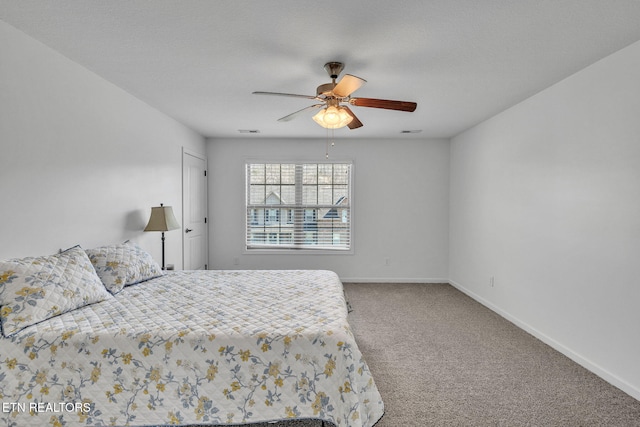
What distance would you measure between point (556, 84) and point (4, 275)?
14.4 feet

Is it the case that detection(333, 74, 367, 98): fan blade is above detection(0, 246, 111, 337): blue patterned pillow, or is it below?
above

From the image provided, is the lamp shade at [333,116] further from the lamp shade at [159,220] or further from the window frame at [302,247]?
the window frame at [302,247]

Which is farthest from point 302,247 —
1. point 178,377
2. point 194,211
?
point 178,377

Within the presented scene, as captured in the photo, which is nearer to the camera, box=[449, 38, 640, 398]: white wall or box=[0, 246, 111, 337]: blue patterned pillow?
box=[0, 246, 111, 337]: blue patterned pillow

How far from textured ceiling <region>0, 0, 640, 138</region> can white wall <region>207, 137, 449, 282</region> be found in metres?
2.02

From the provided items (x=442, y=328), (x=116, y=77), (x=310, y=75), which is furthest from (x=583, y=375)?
(x=116, y=77)

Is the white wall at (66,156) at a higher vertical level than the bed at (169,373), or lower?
higher

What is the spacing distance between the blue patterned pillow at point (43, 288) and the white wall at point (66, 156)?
0.26 metres

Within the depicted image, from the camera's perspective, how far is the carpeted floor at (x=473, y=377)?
207 cm

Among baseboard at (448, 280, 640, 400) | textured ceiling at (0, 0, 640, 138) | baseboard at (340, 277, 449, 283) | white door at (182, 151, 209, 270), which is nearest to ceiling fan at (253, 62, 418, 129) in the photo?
textured ceiling at (0, 0, 640, 138)

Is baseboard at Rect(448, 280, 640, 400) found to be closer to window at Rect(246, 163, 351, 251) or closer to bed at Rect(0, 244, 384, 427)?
bed at Rect(0, 244, 384, 427)

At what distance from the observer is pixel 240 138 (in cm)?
544

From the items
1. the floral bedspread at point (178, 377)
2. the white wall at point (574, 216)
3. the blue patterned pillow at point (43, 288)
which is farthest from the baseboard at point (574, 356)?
the blue patterned pillow at point (43, 288)

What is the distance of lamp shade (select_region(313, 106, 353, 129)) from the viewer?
2.58 m
